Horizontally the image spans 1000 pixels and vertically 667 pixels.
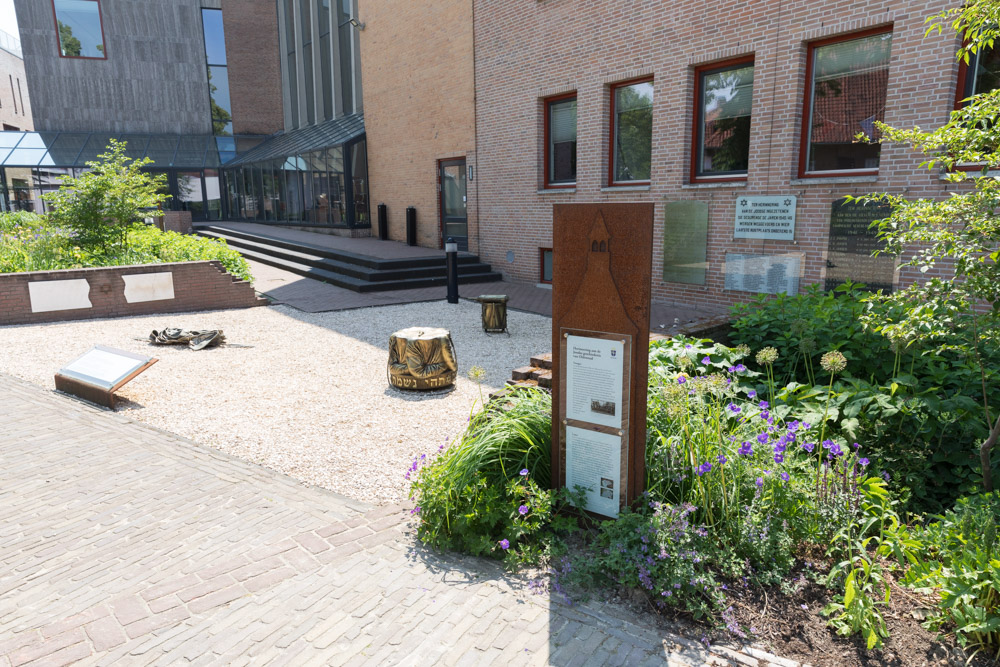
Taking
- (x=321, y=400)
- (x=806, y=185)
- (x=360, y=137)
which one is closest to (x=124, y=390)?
(x=321, y=400)

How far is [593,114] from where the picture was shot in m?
12.8

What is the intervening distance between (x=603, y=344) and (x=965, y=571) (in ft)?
6.14

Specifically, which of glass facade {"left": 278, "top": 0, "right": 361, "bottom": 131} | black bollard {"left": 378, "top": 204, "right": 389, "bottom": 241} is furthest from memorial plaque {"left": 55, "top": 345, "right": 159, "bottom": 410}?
glass facade {"left": 278, "top": 0, "right": 361, "bottom": 131}

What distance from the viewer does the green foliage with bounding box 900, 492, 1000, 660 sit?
2645 millimetres

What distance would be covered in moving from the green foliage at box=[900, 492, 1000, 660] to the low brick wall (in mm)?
11663

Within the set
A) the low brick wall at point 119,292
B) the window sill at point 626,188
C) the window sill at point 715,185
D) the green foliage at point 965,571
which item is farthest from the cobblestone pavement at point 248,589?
the window sill at point 626,188

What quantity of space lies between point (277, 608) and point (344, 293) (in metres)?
11.1

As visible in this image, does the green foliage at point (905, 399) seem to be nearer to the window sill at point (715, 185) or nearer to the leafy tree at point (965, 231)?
the leafy tree at point (965, 231)

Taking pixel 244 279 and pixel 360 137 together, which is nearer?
pixel 244 279

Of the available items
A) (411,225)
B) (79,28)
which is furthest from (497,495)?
(79,28)

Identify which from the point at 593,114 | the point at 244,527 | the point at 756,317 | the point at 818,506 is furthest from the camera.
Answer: the point at 593,114

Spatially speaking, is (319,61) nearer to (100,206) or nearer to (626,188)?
(100,206)

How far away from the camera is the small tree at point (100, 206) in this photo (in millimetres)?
12252

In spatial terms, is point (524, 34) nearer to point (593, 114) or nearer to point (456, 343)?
point (593, 114)
